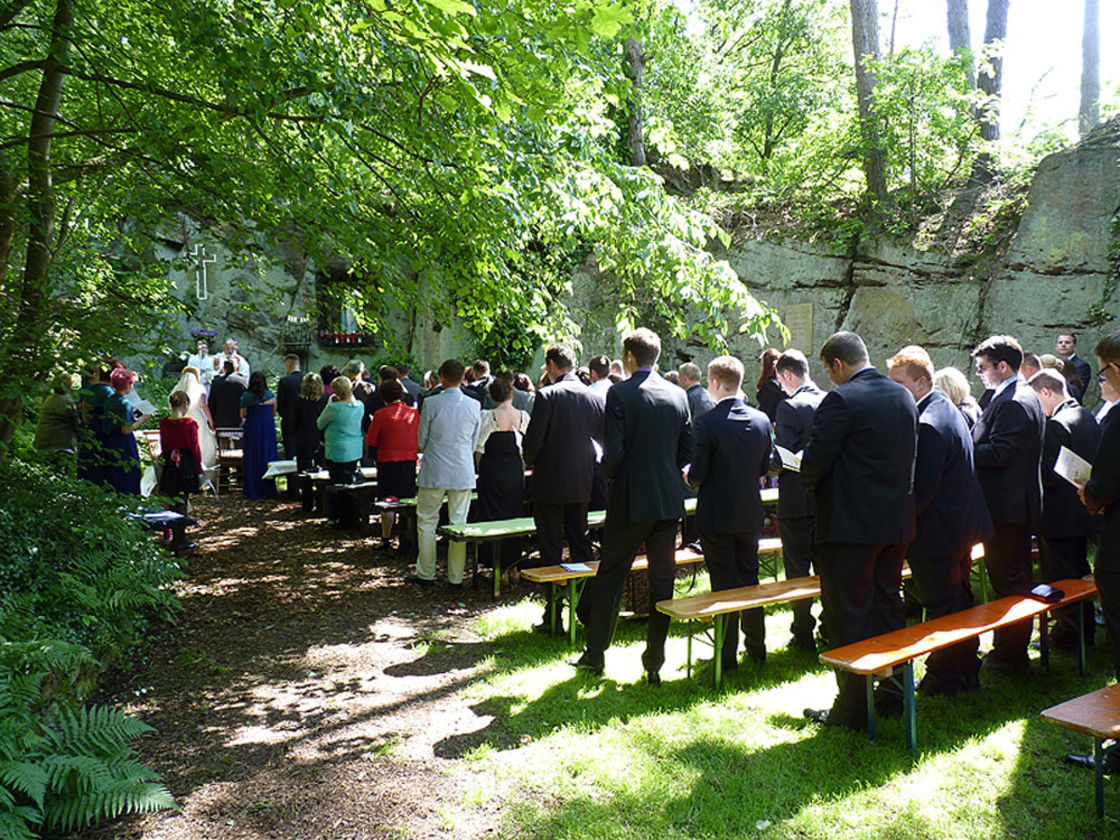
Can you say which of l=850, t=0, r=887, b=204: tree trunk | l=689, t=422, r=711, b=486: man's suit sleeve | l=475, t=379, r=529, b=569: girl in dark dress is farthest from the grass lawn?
l=850, t=0, r=887, b=204: tree trunk

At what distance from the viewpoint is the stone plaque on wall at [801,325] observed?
14414 mm

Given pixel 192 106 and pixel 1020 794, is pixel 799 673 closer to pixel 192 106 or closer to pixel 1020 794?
pixel 1020 794

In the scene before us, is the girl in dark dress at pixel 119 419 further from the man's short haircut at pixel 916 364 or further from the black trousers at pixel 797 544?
the man's short haircut at pixel 916 364

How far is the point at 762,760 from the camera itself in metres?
4.24

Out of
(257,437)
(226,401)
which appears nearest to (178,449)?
(257,437)

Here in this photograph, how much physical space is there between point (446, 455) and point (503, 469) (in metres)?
0.66

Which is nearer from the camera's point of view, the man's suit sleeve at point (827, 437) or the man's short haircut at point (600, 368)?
the man's suit sleeve at point (827, 437)

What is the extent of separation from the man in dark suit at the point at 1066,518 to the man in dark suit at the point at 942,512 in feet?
3.98

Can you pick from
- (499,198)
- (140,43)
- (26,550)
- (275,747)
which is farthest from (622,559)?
(140,43)

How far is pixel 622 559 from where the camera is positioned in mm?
5340

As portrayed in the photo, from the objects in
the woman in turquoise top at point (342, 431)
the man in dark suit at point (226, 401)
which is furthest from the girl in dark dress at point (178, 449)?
the man in dark suit at point (226, 401)

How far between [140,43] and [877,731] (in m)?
7.64

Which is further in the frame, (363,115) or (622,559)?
(363,115)

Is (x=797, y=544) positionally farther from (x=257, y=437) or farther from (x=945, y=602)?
(x=257, y=437)
